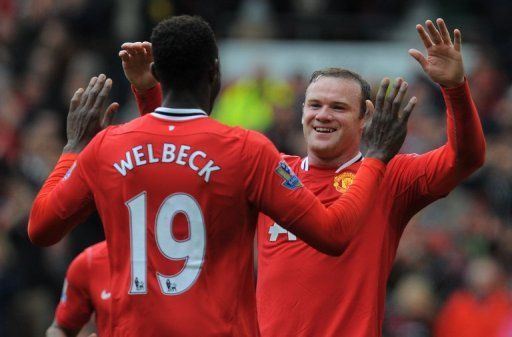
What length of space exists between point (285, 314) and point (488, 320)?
536 centimetres

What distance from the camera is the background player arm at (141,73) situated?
6.10 meters

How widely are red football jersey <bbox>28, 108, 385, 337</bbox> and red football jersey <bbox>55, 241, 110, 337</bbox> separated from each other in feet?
7.46

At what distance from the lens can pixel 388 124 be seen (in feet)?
19.0

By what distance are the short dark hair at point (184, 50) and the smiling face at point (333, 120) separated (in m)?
1.40

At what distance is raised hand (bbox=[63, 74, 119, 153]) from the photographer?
584cm

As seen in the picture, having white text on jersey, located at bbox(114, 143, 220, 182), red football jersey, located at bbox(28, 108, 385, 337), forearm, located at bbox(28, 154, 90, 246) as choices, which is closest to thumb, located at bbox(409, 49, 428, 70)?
red football jersey, located at bbox(28, 108, 385, 337)

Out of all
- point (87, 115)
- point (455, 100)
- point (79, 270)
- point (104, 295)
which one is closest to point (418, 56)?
point (455, 100)

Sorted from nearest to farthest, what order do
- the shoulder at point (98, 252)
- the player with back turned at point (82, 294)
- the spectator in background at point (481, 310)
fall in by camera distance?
1. the player with back turned at point (82, 294)
2. the shoulder at point (98, 252)
3. the spectator in background at point (481, 310)

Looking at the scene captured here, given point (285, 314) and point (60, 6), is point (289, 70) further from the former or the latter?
point (285, 314)

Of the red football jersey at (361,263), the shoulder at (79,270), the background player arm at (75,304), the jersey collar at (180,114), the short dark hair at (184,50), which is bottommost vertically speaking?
the background player arm at (75,304)

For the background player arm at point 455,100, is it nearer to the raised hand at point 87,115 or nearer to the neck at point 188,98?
→ the neck at point 188,98

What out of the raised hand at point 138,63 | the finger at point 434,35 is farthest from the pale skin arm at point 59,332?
the finger at point 434,35

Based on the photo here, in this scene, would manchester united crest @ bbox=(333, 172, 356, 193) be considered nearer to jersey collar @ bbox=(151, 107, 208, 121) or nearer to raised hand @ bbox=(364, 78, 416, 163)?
raised hand @ bbox=(364, 78, 416, 163)

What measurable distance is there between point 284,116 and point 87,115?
8580 millimetres
